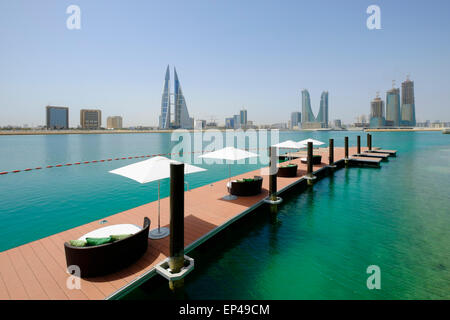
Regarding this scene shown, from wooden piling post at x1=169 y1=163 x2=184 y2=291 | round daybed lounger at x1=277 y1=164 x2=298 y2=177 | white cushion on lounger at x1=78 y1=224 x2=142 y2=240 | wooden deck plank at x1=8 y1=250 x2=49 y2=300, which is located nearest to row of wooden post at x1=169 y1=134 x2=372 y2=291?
wooden piling post at x1=169 y1=163 x2=184 y2=291

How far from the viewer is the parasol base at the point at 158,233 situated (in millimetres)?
7070

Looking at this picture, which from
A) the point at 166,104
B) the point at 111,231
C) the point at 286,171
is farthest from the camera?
the point at 166,104

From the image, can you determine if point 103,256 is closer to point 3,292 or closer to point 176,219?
point 176,219

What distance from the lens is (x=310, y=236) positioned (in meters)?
9.34

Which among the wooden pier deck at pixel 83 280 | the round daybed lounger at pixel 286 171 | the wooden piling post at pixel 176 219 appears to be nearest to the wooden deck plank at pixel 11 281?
the wooden pier deck at pixel 83 280

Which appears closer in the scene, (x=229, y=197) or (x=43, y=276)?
(x=43, y=276)

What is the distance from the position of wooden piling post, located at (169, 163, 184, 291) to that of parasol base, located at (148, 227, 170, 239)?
1.60m

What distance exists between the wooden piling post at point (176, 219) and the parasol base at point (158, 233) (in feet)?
5.24

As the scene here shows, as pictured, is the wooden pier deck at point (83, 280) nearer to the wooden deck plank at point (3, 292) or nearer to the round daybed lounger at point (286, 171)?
the wooden deck plank at point (3, 292)

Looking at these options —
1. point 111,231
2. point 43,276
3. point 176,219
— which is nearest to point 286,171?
point 176,219

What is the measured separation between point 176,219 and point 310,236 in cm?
637

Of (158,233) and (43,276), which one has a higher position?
(158,233)

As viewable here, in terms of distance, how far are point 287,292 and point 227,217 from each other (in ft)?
11.5

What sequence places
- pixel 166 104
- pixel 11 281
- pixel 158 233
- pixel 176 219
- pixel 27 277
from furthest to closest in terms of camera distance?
1. pixel 166 104
2. pixel 158 233
3. pixel 176 219
4. pixel 27 277
5. pixel 11 281
